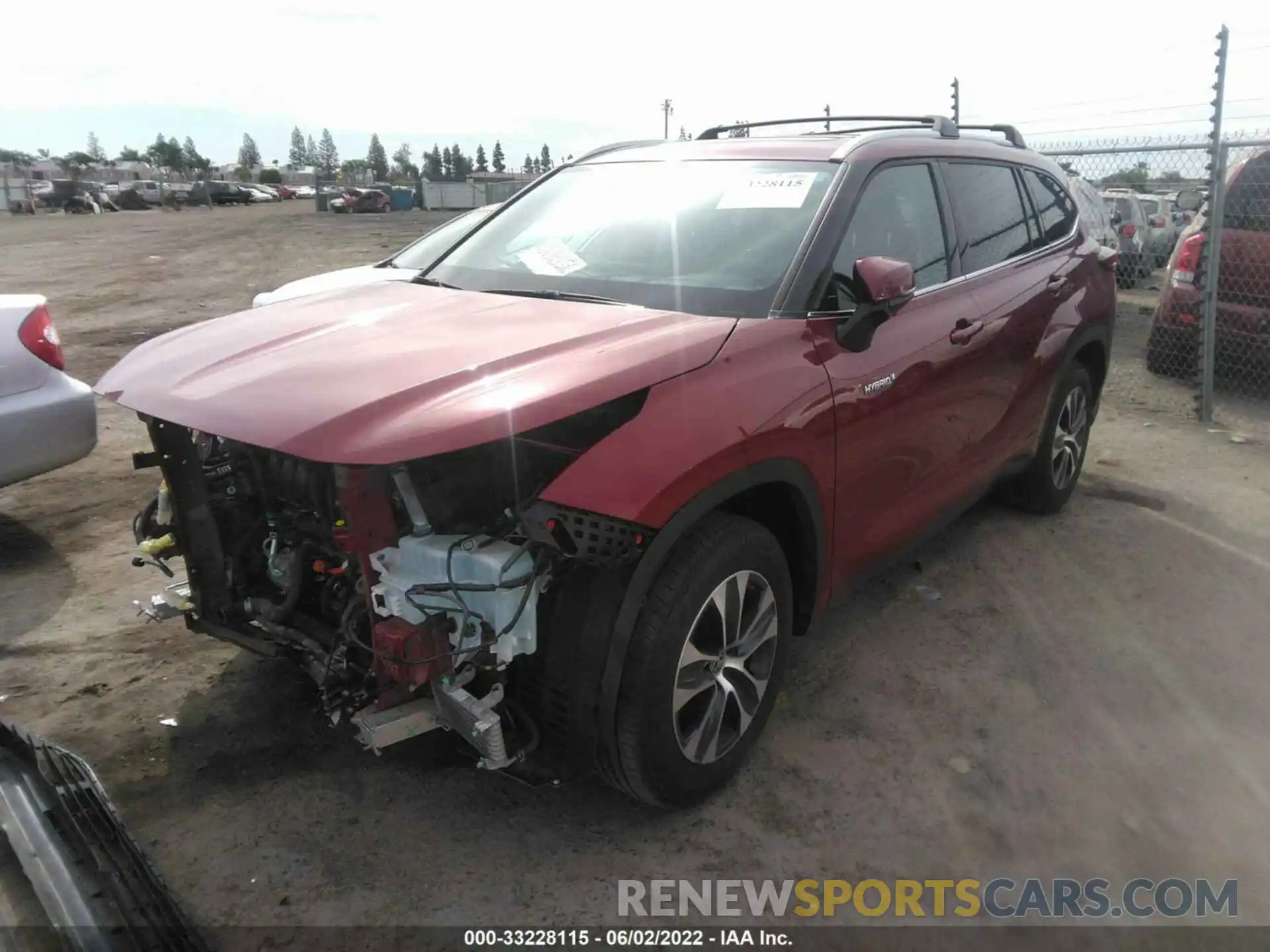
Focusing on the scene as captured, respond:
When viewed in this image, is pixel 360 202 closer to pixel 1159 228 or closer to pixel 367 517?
pixel 1159 228

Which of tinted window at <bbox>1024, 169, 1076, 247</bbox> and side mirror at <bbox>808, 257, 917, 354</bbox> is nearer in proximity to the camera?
side mirror at <bbox>808, 257, 917, 354</bbox>

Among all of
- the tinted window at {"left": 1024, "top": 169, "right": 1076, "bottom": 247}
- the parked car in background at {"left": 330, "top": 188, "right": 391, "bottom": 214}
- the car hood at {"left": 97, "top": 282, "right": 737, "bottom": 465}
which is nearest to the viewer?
the car hood at {"left": 97, "top": 282, "right": 737, "bottom": 465}


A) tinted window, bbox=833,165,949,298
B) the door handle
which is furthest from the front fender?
the door handle

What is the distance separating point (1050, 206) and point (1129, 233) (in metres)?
10.1

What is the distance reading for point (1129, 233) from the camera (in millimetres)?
13367

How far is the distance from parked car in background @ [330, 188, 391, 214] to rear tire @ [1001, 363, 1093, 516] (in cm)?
4812

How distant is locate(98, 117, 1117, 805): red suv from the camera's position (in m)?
2.39

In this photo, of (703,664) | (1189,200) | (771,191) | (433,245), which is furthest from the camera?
(1189,200)

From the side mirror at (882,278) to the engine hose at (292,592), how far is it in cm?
191

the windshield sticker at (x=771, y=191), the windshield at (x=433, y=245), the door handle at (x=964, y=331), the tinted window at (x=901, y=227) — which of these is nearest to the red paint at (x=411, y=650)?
the tinted window at (x=901, y=227)

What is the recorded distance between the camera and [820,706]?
3.46 meters

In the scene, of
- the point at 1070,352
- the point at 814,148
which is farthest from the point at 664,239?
the point at 1070,352

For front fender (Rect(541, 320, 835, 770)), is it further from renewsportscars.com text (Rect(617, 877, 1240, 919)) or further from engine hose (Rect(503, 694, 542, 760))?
renewsportscars.com text (Rect(617, 877, 1240, 919))

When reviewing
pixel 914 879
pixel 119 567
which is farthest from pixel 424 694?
pixel 119 567
